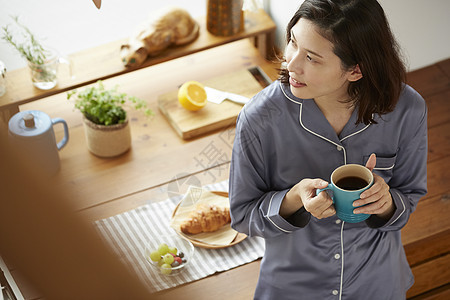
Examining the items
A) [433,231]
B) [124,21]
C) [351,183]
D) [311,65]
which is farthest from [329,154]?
[124,21]

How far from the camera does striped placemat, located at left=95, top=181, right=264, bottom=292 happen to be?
1.76 m

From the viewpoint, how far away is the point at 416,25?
2.31m

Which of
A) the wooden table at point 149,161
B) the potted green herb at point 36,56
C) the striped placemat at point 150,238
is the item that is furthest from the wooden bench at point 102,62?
the striped placemat at point 150,238

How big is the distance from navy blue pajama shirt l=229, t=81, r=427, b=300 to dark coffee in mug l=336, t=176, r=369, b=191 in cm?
16

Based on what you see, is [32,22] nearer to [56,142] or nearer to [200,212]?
[56,142]

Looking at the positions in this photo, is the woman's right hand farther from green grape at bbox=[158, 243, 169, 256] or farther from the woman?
green grape at bbox=[158, 243, 169, 256]

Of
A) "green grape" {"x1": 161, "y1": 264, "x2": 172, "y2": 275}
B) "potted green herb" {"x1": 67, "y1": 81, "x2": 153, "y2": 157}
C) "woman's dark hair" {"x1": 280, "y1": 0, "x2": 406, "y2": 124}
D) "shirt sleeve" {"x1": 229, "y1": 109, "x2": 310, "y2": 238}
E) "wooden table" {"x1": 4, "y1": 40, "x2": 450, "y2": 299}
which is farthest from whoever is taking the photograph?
"potted green herb" {"x1": 67, "y1": 81, "x2": 153, "y2": 157}

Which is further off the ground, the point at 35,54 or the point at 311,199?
the point at 311,199

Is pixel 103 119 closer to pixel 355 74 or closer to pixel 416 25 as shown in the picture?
pixel 355 74

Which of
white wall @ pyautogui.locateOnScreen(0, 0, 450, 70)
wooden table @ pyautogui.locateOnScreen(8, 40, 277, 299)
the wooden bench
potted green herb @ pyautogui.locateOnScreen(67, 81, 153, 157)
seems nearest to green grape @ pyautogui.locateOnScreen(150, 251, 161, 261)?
wooden table @ pyautogui.locateOnScreen(8, 40, 277, 299)

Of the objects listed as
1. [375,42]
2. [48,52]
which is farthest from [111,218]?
[375,42]

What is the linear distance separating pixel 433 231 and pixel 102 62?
1.28 m

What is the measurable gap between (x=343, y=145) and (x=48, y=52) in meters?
1.22

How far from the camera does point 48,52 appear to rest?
7.11ft
